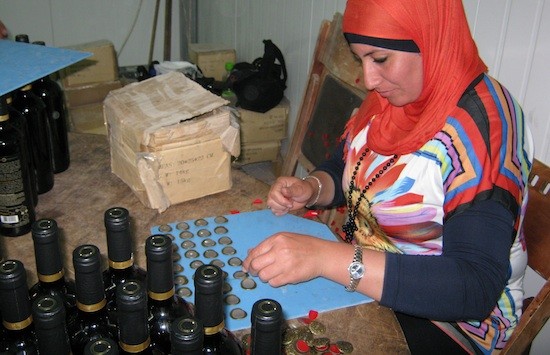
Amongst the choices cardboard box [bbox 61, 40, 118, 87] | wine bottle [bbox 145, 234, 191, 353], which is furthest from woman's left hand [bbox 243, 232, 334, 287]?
cardboard box [bbox 61, 40, 118, 87]

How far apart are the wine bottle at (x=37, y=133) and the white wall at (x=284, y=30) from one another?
4.05 ft

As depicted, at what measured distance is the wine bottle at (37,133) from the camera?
50.0 inches

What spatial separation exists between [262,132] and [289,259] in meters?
2.06

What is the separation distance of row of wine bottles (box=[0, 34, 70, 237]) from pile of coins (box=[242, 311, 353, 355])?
58 cm

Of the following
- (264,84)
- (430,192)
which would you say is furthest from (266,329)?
(264,84)

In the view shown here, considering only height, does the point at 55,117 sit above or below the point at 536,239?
above

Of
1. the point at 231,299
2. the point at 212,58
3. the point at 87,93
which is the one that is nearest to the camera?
the point at 231,299

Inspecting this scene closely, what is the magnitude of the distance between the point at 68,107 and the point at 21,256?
2315mm

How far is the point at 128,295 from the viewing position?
63cm

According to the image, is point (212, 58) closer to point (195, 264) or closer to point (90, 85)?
point (90, 85)

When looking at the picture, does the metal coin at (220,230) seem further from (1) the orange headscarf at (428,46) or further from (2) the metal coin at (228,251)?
(1) the orange headscarf at (428,46)

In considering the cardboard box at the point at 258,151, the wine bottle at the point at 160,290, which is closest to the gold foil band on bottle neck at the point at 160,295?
the wine bottle at the point at 160,290

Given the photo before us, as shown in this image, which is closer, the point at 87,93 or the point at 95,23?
the point at 87,93

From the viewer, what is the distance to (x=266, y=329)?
2.03ft
